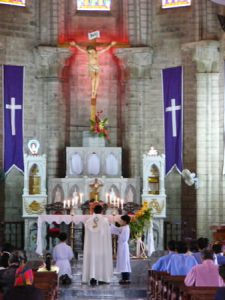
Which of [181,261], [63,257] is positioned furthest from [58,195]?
[181,261]

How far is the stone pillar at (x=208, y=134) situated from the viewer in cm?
2920

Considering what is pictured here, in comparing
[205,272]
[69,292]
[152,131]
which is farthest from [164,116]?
[205,272]

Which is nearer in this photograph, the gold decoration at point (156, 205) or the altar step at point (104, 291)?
the altar step at point (104, 291)

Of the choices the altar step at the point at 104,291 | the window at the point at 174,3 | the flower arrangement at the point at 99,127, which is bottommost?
the altar step at the point at 104,291

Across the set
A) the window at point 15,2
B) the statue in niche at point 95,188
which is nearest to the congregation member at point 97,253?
the statue in niche at point 95,188

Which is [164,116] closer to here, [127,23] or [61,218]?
[127,23]

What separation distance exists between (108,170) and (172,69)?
4091 millimetres

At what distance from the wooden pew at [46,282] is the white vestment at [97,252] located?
431cm

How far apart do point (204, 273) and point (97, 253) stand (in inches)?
294

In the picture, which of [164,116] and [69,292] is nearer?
[69,292]

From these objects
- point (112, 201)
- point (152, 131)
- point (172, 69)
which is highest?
point (172, 69)

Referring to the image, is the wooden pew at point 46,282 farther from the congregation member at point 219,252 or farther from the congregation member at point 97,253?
the congregation member at point 97,253

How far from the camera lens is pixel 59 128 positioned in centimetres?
3067

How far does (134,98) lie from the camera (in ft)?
102
